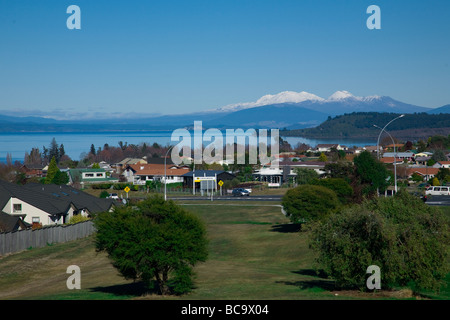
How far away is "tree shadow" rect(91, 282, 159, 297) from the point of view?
25.6 m

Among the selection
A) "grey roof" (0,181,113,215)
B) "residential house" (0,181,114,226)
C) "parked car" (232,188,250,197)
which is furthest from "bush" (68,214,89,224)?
"parked car" (232,188,250,197)

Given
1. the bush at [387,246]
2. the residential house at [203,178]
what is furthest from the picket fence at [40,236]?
the residential house at [203,178]

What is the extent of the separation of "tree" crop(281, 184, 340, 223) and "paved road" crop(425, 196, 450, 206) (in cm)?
1850

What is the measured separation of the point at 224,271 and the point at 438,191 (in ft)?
174

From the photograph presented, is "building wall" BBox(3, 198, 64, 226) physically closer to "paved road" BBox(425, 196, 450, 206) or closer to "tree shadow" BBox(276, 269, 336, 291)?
"tree shadow" BBox(276, 269, 336, 291)

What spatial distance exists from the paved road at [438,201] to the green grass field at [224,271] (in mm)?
17264

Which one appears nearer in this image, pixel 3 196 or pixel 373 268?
pixel 373 268

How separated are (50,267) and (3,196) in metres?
19.4

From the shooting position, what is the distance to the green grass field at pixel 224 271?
2433cm

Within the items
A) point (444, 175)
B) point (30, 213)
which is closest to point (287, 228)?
point (30, 213)

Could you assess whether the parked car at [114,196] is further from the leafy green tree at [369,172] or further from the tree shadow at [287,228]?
the tree shadow at [287,228]
